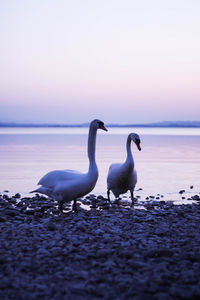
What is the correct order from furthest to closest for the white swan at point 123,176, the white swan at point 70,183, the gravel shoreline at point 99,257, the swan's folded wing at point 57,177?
the white swan at point 123,176, the swan's folded wing at point 57,177, the white swan at point 70,183, the gravel shoreline at point 99,257

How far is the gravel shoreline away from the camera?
4.42m

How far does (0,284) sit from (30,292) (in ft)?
1.31

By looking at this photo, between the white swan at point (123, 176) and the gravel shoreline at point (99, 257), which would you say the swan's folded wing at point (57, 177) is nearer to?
the gravel shoreline at point (99, 257)

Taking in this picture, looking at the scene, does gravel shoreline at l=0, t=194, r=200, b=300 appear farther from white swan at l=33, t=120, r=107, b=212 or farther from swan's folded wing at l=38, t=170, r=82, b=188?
swan's folded wing at l=38, t=170, r=82, b=188

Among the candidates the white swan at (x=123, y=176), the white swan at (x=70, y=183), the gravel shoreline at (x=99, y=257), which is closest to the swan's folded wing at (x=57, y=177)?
the white swan at (x=70, y=183)

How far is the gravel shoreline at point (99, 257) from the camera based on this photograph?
14.5ft

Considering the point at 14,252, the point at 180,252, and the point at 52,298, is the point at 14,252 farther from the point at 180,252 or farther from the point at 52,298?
the point at 180,252

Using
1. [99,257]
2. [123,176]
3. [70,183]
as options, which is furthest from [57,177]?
[99,257]

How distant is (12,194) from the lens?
12953mm

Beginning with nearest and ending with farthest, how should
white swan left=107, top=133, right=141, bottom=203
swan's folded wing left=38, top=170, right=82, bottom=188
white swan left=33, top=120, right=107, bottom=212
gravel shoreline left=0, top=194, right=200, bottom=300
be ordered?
gravel shoreline left=0, top=194, right=200, bottom=300 → white swan left=33, top=120, right=107, bottom=212 → swan's folded wing left=38, top=170, right=82, bottom=188 → white swan left=107, top=133, right=141, bottom=203

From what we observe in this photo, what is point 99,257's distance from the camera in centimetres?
556

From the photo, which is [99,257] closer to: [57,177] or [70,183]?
[70,183]

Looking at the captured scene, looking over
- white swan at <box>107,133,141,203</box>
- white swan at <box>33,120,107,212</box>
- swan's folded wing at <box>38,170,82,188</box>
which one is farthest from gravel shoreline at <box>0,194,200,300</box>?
white swan at <box>107,133,141,203</box>

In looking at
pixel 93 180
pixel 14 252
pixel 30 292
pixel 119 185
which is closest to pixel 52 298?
pixel 30 292
